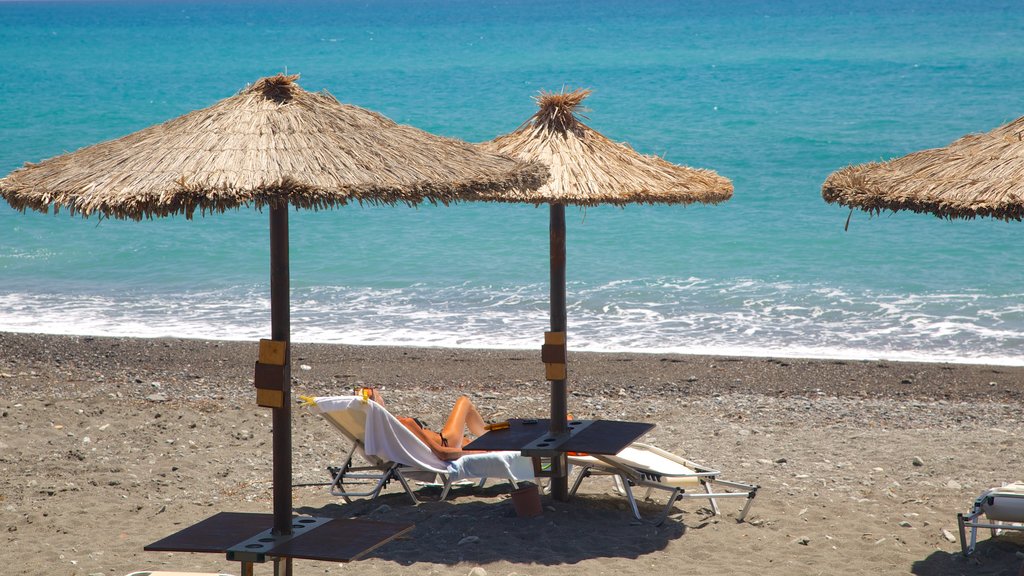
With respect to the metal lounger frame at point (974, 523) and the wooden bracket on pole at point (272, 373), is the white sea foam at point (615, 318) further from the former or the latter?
the wooden bracket on pole at point (272, 373)

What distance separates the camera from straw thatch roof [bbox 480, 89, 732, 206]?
5523 mm

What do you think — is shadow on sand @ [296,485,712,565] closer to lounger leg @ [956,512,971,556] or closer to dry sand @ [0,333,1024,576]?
dry sand @ [0,333,1024,576]

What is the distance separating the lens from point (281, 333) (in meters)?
4.09

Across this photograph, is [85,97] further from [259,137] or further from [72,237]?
[259,137]

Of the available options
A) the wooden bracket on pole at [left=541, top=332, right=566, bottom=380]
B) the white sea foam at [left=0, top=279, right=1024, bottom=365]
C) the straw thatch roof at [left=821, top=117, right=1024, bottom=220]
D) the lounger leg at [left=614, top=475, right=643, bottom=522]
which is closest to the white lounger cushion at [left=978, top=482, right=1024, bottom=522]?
the straw thatch roof at [left=821, top=117, right=1024, bottom=220]

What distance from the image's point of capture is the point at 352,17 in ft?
281

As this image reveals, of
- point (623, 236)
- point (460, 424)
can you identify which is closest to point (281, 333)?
point (460, 424)

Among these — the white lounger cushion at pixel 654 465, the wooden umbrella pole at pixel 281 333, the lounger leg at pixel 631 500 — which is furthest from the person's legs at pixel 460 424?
the wooden umbrella pole at pixel 281 333

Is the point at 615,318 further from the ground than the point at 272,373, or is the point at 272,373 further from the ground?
the point at 272,373

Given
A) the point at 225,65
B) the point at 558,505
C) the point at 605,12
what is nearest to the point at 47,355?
the point at 558,505

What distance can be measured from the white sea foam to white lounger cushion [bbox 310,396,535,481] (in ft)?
17.2

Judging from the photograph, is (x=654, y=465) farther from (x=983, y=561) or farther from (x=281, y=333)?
(x=281, y=333)

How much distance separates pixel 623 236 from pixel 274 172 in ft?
49.3

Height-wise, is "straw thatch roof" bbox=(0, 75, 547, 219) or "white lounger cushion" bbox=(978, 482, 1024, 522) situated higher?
"straw thatch roof" bbox=(0, 75, 547, 219)
